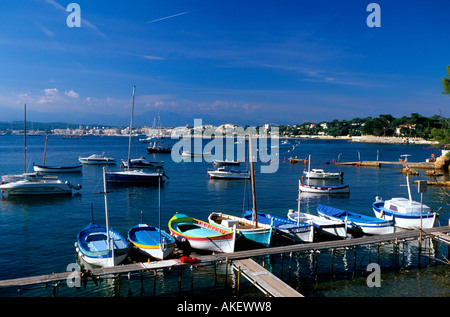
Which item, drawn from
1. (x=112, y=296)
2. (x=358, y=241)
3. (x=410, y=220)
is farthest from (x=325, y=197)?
(x=112, y=296)

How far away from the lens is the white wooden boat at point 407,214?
32.3 m

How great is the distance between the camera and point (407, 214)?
33.8 meters

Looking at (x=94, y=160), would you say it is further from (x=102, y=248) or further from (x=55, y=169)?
(x=102, y=248)

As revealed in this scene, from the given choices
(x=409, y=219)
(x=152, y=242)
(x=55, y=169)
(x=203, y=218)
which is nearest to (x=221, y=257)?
(x=152, y=242)

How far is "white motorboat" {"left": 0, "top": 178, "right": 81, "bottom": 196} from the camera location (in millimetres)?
50406

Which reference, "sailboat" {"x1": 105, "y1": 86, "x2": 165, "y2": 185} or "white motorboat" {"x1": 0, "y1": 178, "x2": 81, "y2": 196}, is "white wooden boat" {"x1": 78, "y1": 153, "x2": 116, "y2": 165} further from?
"white motorboat" {"x1": 0, "y1": 178, "x2": 81, "y2": 196}

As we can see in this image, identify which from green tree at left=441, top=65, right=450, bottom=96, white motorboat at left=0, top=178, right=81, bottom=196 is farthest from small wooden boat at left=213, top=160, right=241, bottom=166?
green tree at left=441, top=65, right=450, bottom=96

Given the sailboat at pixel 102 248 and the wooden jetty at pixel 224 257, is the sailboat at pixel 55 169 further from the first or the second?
the wooden jetty at pixel 224 257

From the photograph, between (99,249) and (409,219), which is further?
(409,219)

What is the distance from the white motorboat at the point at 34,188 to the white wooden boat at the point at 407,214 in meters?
43.7

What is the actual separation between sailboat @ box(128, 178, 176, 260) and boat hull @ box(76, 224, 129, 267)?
111 centimetres

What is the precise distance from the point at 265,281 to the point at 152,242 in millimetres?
→ 10017

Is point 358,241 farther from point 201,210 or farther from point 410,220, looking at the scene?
point 201,210
